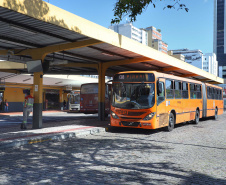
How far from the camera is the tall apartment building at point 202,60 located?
15462 cm

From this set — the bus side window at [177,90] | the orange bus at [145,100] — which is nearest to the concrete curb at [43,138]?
the orange bus at [145,100]

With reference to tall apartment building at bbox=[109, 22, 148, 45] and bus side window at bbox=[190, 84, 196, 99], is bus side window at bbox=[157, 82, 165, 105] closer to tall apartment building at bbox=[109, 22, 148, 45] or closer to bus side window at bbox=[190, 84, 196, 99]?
bus side window at bbox=[190, 84, 196, 99]

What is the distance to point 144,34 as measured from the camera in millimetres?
137375

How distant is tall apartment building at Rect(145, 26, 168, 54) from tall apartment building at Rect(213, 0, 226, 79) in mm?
41459

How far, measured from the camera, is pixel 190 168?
591 centimetres

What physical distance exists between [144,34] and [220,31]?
185 feet

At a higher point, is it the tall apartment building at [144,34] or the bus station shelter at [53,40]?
the tall apartment building at [144,34]

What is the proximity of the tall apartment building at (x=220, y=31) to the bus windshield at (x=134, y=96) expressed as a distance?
539ft

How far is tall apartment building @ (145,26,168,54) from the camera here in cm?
13239

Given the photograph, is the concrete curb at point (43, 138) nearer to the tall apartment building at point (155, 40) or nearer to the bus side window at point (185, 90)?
the bus side window at point (185, 90)

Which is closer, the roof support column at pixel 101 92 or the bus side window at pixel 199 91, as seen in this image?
the roof support column at pixel 101 92

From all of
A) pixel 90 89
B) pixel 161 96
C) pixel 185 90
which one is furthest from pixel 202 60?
pixel 161 96

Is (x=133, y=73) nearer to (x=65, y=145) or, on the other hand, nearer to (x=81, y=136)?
(x=81, y=136)

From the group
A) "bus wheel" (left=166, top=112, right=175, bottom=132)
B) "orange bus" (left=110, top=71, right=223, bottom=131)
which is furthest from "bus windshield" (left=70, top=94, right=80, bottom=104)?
"bus wheel" (left=166, top=112, right=175, bottom=132)
